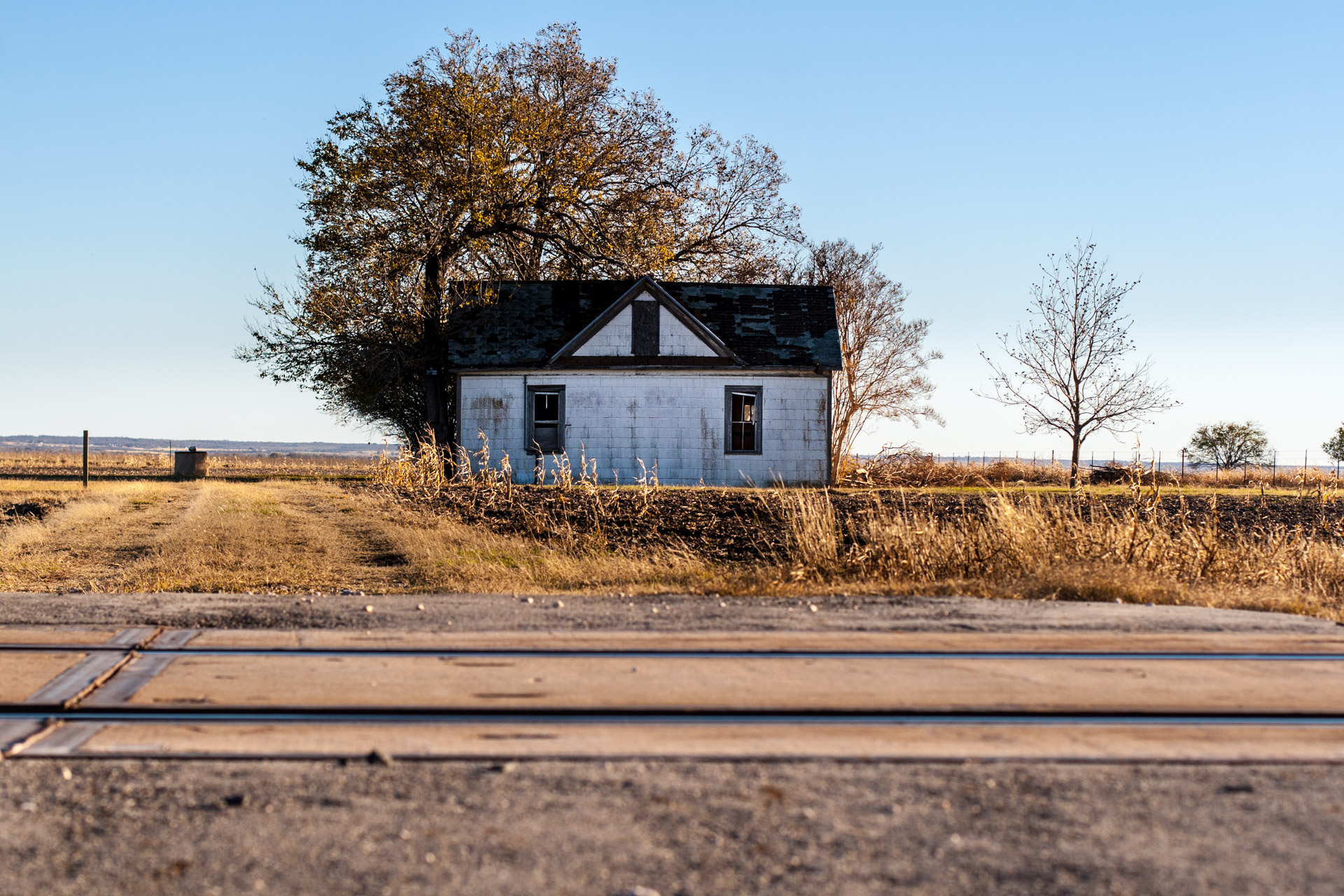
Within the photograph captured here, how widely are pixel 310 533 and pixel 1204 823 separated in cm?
1259

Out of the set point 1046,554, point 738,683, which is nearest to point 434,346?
point 1046,554

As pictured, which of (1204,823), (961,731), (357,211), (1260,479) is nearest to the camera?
(1204,823)

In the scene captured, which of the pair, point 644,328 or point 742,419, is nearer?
point 644,328

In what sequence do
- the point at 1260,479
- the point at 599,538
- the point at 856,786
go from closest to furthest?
the point at 856,786 → the point at 599,538 → the point at 1260,479

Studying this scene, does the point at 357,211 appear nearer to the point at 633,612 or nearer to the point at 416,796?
the point at 633,612

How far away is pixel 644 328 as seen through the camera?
2523 cm

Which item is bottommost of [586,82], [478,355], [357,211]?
[478,355]

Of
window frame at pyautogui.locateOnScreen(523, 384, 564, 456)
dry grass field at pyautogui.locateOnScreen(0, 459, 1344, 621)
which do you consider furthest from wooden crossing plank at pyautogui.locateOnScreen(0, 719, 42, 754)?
window frame at pyautogui.locateOnScreen(523, 384, 564, 456)

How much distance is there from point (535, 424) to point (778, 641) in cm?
1951

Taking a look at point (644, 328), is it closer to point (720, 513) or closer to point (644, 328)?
point (644, 328)

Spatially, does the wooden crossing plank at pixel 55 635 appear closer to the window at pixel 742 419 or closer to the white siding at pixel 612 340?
the white siding at pixel 612 340

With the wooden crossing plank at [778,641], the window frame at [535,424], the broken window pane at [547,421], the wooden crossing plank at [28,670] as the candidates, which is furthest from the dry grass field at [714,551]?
the broken window pane at [547,421]

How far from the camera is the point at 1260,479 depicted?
3334 centimetres

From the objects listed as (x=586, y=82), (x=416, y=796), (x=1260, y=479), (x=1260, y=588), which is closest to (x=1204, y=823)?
(x=416, y=796)
